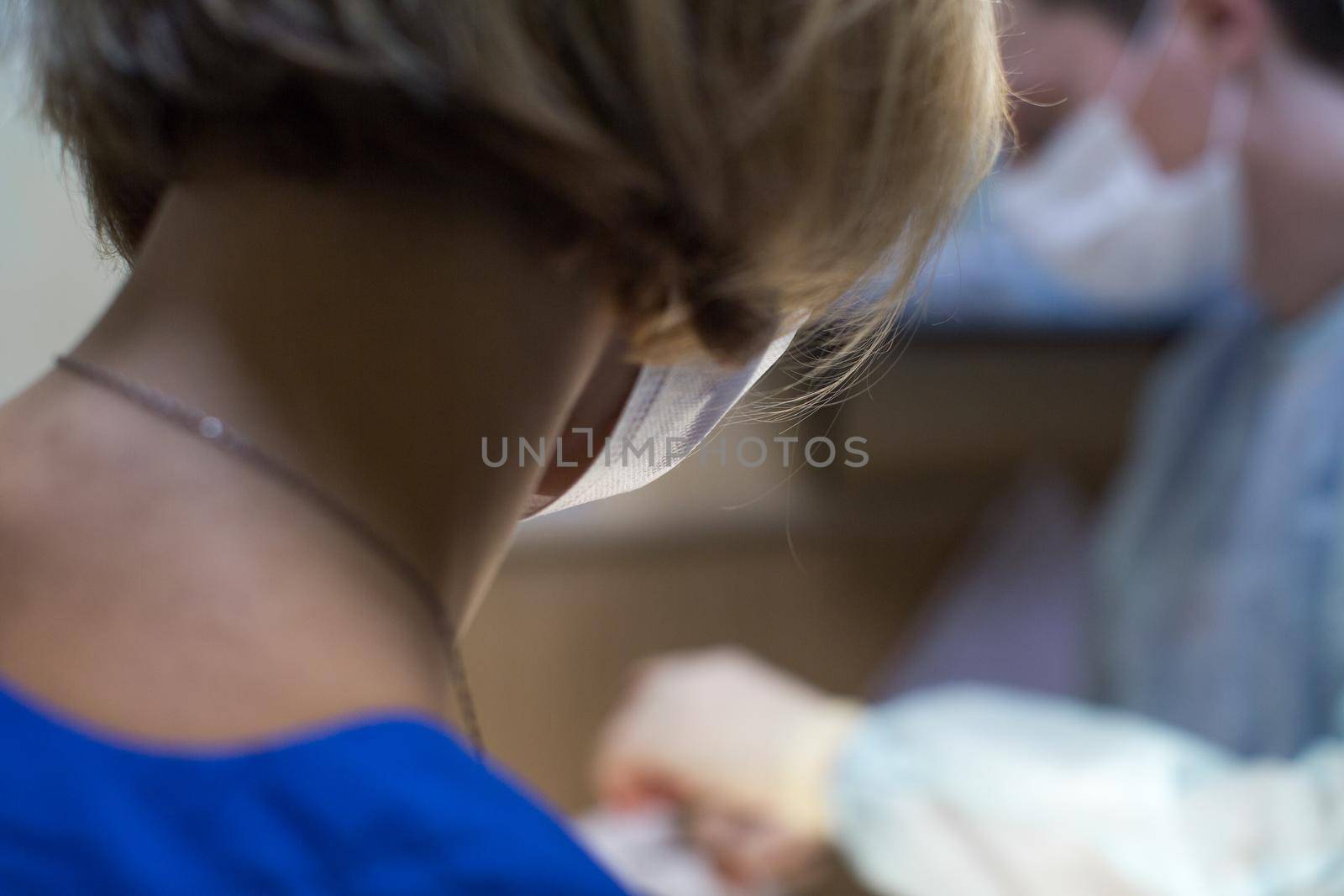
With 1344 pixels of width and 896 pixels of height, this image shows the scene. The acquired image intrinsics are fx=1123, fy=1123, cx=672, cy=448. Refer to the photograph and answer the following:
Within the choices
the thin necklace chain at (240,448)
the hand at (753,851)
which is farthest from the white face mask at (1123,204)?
the thin necklace chain at (240,448)

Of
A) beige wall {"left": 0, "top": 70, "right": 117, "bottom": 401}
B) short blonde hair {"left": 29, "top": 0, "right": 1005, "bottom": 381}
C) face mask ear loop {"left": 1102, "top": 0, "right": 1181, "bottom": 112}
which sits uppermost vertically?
face mask ear loop {"left": 1102, "top": 0, "right": 1181, "bottom": 112}

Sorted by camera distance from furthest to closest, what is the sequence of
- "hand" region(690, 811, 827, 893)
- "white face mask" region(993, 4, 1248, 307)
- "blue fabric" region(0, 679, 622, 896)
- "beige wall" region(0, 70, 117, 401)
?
"white face mask" region(993, 4, 1248, 307)
"hand" region(690, 811, 827, 893)
"beige wall" region(0, 70, 117, 401)
"blue fabric" region(0, 679, 622, 896)

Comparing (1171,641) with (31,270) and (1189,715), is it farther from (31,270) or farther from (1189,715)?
(31,270)

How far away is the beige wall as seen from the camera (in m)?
0.64

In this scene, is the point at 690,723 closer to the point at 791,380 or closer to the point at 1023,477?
the point at 791,380

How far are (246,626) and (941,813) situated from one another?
22.9 inches

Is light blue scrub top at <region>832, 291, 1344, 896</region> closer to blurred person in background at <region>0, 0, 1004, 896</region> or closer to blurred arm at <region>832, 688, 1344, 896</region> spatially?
blurred arm at <region>832, 688, 1344, 896</region>

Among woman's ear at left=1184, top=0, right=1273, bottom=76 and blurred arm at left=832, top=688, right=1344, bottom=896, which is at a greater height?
woman's ear at left=1184, top=0, right=1273, bottom=76

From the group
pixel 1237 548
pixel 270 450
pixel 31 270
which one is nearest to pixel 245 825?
pixel 270 450

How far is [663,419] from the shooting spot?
1.29 ft

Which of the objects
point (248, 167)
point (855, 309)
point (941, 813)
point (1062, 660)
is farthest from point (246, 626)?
point (1062, 660)

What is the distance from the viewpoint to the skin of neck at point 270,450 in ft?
0.82

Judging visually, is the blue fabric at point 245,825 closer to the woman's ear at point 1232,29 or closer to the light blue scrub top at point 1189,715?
the light blue scrub top at point 1189,715

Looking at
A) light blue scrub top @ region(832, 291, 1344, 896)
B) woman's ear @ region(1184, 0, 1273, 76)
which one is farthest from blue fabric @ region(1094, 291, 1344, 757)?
woman's ear @ region(1184, 0, 1273, 76)
